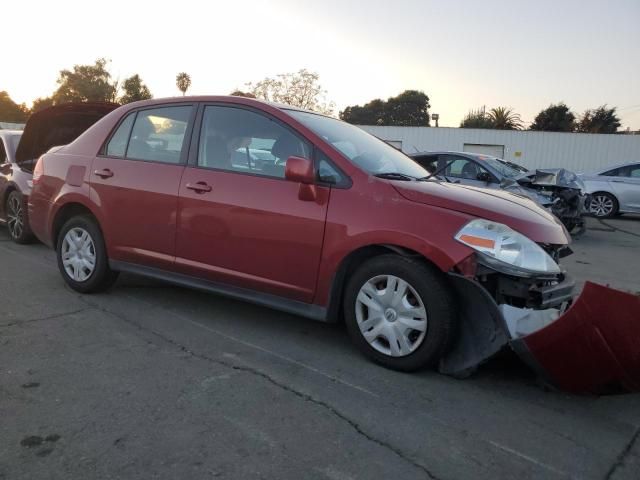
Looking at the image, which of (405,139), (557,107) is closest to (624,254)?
(405,139)

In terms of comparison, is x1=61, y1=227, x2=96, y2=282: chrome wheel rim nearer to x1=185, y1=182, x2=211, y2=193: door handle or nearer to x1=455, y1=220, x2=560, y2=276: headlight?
x1=185, y1=182, x2=211, y2=193: door handle

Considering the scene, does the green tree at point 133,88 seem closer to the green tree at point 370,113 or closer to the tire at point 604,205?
the green tree at point 370,113

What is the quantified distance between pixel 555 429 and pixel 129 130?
3.95 meters

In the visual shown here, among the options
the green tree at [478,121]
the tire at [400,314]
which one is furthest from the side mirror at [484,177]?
the green tree at [478,121]

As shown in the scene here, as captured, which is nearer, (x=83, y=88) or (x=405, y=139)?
(x=405, y=139)

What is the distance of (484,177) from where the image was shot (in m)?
9.52

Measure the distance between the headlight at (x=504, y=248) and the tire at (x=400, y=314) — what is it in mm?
296

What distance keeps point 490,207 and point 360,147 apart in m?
1.14

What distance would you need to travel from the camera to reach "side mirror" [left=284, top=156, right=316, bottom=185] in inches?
139

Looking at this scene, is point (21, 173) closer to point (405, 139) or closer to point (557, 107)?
point (405, 139)

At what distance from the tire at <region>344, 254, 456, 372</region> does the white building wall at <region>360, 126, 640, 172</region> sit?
24776mm

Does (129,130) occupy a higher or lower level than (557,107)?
lower

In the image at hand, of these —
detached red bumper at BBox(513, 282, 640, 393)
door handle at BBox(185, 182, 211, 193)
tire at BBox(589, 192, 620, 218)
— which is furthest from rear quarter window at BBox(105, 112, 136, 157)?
tire at BBox(589, 192, 620, 218)

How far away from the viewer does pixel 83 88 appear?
234 feet
